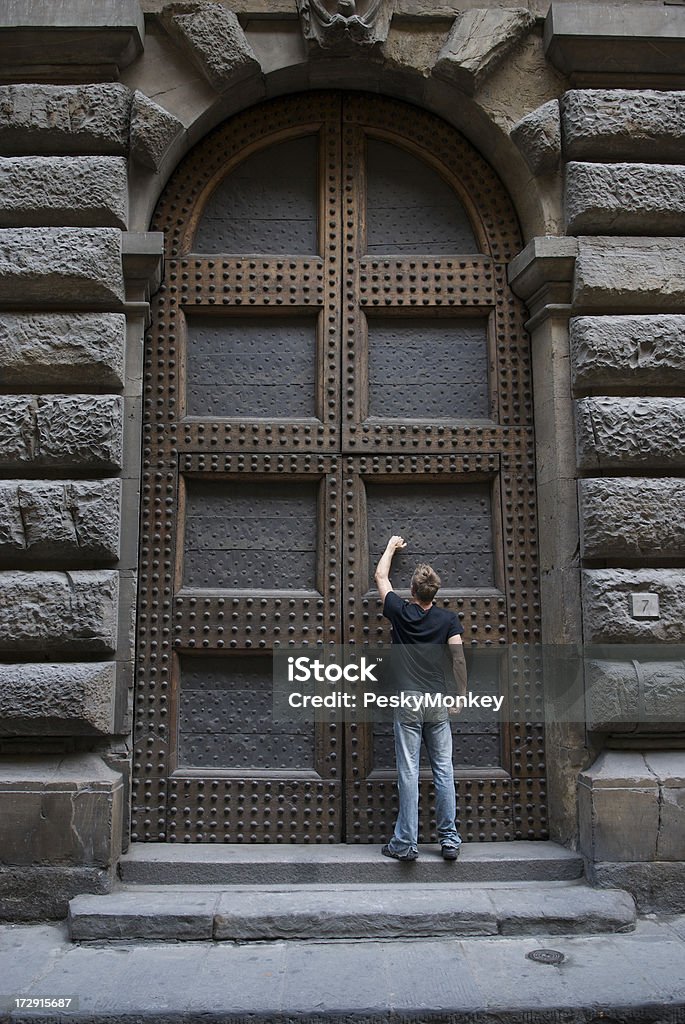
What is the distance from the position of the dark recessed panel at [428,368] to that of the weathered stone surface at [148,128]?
58.1 inches

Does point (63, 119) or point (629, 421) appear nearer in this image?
point (629, 421)

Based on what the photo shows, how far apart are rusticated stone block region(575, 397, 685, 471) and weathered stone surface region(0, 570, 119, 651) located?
2.53m

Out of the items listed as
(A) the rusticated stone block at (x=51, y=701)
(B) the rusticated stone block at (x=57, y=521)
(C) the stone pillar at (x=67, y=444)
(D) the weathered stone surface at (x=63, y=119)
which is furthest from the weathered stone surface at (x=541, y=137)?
(A) the rusticated stone block at (x=51, y=701)

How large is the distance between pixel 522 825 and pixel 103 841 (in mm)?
2104

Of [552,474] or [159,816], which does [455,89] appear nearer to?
[552,474]

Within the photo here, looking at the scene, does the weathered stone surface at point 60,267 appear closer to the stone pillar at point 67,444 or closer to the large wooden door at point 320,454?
the stone pillar at point 67,444

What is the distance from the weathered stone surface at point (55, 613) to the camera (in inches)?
161

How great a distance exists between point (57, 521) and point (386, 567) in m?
1.67

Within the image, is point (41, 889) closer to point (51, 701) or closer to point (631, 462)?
point (51, 701)

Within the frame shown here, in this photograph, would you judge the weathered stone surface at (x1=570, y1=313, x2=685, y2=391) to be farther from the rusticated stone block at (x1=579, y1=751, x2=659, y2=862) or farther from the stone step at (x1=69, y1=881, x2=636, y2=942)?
the stone step at (x1=69, y1=881, x2=636, y2=942)

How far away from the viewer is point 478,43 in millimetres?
4695

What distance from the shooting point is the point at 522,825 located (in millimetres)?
4422

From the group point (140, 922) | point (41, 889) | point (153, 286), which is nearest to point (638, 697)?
point (140, 922)

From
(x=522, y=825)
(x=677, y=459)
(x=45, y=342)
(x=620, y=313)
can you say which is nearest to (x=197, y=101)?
(x=45, y=342)
